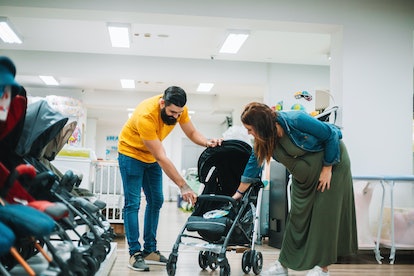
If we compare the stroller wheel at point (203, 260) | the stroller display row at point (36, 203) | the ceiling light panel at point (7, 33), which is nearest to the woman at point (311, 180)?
the stroller wheel at point (203, 260)

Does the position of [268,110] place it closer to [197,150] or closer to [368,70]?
[368,70]

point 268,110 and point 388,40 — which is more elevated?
point 388,40

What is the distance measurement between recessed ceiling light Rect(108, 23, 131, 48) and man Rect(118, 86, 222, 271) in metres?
3.03

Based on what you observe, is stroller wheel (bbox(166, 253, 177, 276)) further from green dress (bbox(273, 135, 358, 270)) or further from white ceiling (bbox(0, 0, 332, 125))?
white ceiling (bbox(0, 0, 332, 125))

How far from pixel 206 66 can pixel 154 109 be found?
5352mm

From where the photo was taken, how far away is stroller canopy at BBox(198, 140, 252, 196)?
344 centimetres

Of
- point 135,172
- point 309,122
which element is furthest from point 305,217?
point 135,172

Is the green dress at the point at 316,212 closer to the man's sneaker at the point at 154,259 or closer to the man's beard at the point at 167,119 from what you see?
the man's beard at the point at 167,119

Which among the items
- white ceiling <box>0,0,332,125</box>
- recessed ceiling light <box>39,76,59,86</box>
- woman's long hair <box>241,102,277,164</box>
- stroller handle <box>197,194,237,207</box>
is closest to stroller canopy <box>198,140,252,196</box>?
stroller handle <box>197,194,237,207</box>

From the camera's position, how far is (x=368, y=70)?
495 centimetres

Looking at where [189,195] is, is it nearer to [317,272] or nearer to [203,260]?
[203,260]

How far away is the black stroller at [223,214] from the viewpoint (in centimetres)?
308

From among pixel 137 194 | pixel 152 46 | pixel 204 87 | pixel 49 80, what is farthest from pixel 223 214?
pixel 49 80

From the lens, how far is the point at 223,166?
11.6ft
